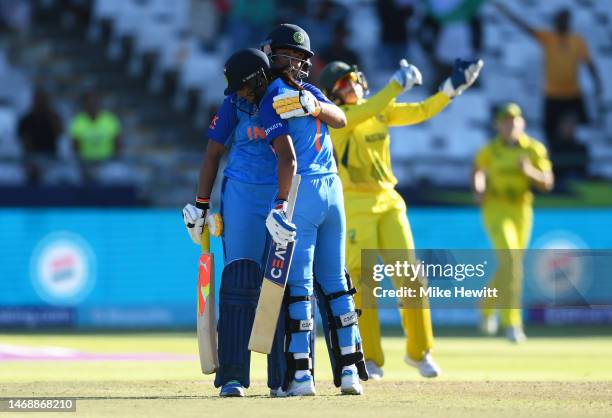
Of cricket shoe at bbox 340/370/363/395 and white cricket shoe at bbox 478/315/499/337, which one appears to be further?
white cricket shoe at bbox 478/315/499/337

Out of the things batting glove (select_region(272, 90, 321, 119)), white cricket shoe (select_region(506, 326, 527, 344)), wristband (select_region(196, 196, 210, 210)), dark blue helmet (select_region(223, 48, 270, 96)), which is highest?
dark blue helmet (select_region(223, 48, 270, 96))

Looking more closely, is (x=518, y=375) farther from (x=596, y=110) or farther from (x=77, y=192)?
(x=596, y=110)

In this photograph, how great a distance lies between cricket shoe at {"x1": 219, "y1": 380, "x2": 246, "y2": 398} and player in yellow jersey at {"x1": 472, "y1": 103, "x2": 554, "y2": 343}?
6557 mm

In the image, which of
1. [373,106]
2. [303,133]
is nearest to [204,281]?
[303,133]

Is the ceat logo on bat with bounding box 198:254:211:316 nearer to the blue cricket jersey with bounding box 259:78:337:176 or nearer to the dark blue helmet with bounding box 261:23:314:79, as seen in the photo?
the blue cricket jersey with bounding box 259:78:337:176

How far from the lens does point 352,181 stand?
10.8 m

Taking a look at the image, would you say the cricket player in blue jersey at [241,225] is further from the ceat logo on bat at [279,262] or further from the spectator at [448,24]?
the spectator at [448,24]

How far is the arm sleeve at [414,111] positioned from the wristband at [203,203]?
6.83 feet

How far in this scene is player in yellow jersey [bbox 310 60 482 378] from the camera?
10.6m

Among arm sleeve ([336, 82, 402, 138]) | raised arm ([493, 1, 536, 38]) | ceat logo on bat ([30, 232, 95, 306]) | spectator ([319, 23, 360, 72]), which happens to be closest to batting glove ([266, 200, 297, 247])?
arm sleeve ([336, 82, 402, 138])

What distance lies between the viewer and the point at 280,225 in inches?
334

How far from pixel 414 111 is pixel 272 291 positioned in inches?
97.7

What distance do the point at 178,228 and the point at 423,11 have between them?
17.9 ft

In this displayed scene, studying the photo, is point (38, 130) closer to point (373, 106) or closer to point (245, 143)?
point (373, 106)
